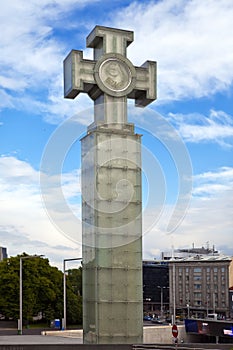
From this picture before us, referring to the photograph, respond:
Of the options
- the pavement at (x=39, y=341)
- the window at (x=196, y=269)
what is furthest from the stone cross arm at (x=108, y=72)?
the window at (x=196, y=269)

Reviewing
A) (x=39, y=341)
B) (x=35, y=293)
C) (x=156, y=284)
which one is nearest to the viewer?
(x=39, y=341)

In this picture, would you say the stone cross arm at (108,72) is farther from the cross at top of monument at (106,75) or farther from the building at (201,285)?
the building at (201,285)

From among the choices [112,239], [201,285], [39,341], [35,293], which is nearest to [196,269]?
[201,285]

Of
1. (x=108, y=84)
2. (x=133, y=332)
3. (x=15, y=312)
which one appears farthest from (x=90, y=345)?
(x=15, y=312)

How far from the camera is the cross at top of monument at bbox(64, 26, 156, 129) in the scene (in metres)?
36.5

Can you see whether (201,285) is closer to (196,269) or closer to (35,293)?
(196,269)

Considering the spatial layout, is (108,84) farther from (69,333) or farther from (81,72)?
(69,333)

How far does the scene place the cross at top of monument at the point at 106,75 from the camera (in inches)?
1438

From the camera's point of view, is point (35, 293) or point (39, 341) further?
point (35, 293)

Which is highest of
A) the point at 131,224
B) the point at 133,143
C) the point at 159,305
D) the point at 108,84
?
the point at 108,84

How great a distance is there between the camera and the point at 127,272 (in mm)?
35781

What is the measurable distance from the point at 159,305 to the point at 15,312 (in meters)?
93.4

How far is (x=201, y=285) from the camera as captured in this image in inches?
5896

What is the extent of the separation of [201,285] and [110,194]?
11844 cm
